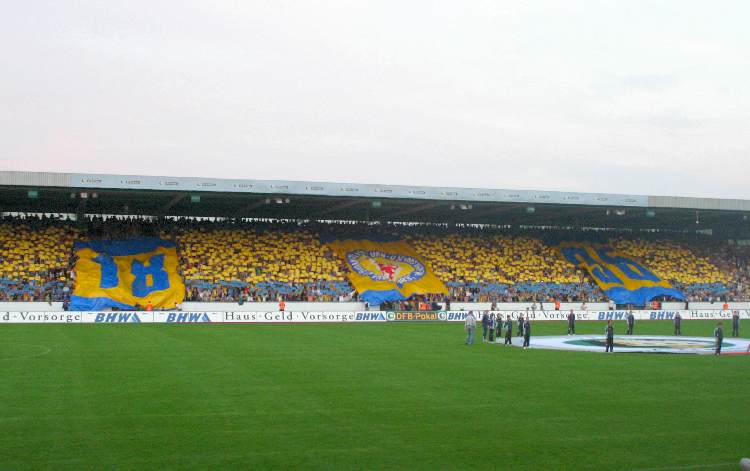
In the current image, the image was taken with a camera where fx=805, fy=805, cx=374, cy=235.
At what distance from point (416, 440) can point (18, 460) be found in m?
5.93

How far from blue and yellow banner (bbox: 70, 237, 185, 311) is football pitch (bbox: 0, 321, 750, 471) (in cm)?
1831

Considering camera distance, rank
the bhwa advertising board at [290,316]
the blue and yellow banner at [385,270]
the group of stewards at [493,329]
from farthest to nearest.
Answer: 1. the blue and yellow banner at [385,270]
2. the bhwa advertising board at [290,316]
3. the group of stewards at [493,329]

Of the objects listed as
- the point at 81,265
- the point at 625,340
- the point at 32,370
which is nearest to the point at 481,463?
the point at 32,370

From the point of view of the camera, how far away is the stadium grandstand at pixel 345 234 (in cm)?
4828

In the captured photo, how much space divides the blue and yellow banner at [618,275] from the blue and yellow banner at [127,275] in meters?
29.5

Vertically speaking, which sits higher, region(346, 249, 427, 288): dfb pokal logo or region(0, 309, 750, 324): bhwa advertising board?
region(346, 249, 427, 288): dfb pokal logo

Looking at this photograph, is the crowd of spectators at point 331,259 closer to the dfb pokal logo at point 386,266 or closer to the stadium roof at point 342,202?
the dfb pokal logo at point 386,266

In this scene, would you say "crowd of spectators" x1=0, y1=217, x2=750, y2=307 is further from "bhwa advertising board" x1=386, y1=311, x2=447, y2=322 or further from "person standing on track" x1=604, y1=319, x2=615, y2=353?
"person standing on track" x1=604, y1=319, x2=615, y2=353

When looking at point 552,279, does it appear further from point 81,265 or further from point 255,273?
point 81,265

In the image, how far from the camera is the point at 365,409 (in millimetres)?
15703

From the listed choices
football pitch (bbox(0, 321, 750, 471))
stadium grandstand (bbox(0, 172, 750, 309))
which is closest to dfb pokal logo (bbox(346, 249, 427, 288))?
stadium grandstand (bbox(0, 172, 750, 309))

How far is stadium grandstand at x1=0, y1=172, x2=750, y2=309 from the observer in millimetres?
48281

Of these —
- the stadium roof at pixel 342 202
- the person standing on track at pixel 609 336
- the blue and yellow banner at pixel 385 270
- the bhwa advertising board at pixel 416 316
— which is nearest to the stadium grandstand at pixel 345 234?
the stadium roof at pixel 342 202

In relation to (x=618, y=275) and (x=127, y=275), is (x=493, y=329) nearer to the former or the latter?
(x=127, y=275)
